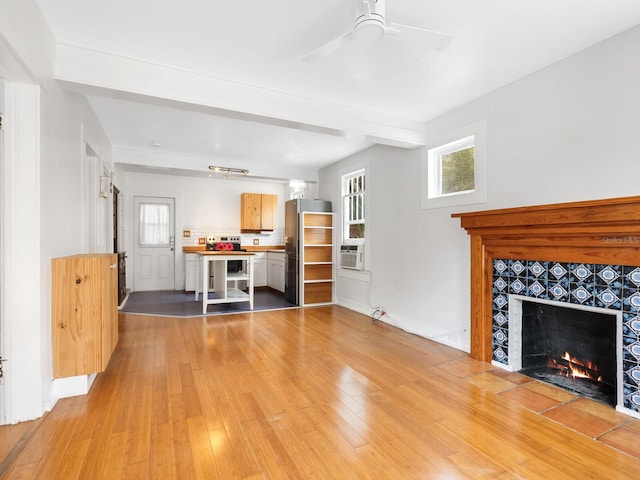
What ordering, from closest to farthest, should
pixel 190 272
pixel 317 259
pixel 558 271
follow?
1. pixel 558 271
2. pixel 317 259
3. pixel 190 272

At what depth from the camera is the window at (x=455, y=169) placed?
11.0 ft

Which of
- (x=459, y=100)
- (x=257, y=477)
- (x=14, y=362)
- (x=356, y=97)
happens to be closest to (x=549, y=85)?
(x=459, y=100)

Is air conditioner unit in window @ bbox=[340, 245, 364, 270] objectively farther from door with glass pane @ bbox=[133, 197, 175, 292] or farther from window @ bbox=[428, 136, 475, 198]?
door with glass pane @ bbox=[133, 197, 175, 292]

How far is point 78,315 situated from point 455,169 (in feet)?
12.6

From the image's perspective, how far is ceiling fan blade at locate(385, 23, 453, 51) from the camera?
1.77 m

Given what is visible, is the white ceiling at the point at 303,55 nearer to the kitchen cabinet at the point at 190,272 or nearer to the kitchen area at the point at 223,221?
the kitchen area at the point at 223,221

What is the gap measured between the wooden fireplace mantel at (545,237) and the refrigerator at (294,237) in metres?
3.13

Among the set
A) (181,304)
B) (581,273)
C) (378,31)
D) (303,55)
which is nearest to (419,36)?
(378,31)

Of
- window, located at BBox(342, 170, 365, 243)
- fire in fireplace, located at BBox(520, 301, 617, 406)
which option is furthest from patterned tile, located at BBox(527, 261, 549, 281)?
window, located at BBox(342, 170, 365, 243)

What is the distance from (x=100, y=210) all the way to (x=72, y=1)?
2591 millimetres

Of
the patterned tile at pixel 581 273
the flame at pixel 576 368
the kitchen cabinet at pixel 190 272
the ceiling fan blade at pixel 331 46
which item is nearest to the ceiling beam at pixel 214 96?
the ceiling fan blade at pixel 331 46

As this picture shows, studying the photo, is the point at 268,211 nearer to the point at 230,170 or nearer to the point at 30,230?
the point at 230,170

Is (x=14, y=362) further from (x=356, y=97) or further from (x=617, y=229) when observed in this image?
(x=617, y=229)

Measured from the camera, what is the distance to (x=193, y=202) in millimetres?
7266
